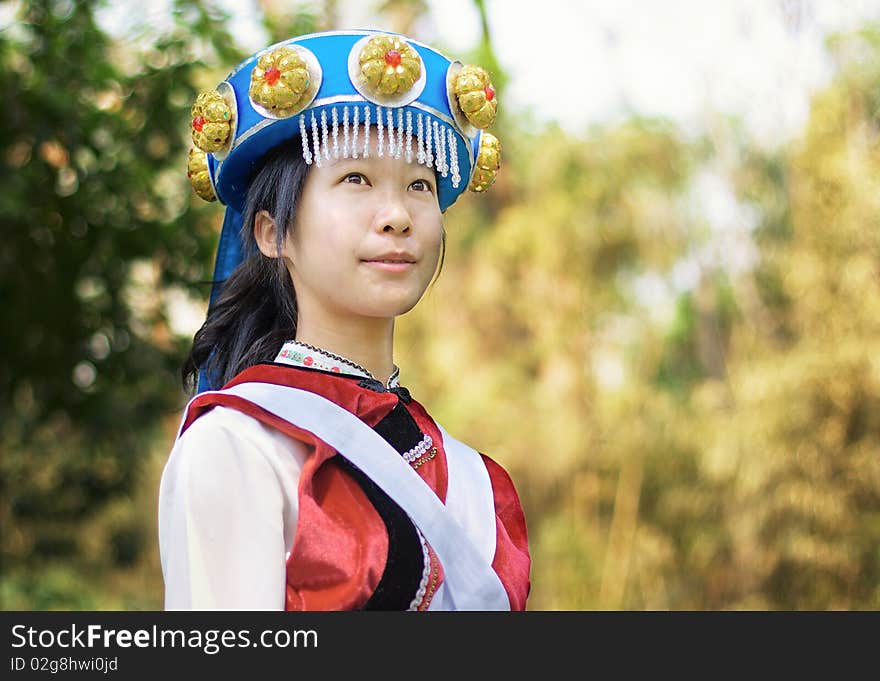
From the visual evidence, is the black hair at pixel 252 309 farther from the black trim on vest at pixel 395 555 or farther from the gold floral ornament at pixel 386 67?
the black trim on vest at pixel 395 555

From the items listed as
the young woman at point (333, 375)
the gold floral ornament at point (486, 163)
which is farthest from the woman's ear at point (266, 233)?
the gold floral ornament at point (486, 163)

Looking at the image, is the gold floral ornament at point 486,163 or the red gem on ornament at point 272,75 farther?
the gold floral ornament at point 486,163

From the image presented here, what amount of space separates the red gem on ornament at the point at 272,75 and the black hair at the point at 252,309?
97 mm

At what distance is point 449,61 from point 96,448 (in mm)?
3269

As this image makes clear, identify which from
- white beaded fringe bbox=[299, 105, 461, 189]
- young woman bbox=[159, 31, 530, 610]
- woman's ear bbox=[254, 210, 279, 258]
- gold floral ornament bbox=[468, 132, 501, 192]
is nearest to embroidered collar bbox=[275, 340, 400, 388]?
young woman bbox=[159, 31, 530, 610]

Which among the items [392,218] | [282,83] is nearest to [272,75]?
[282,83]

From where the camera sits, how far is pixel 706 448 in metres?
5.38

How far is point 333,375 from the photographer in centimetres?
143

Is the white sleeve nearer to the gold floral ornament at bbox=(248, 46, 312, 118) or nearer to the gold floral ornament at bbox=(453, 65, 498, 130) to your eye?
the gold floral ornament at bbox=(248, 46, 312, 118)

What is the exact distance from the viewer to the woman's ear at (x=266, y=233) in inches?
58.1

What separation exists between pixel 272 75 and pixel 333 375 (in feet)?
1.26

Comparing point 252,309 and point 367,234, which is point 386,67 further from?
point 252,309
